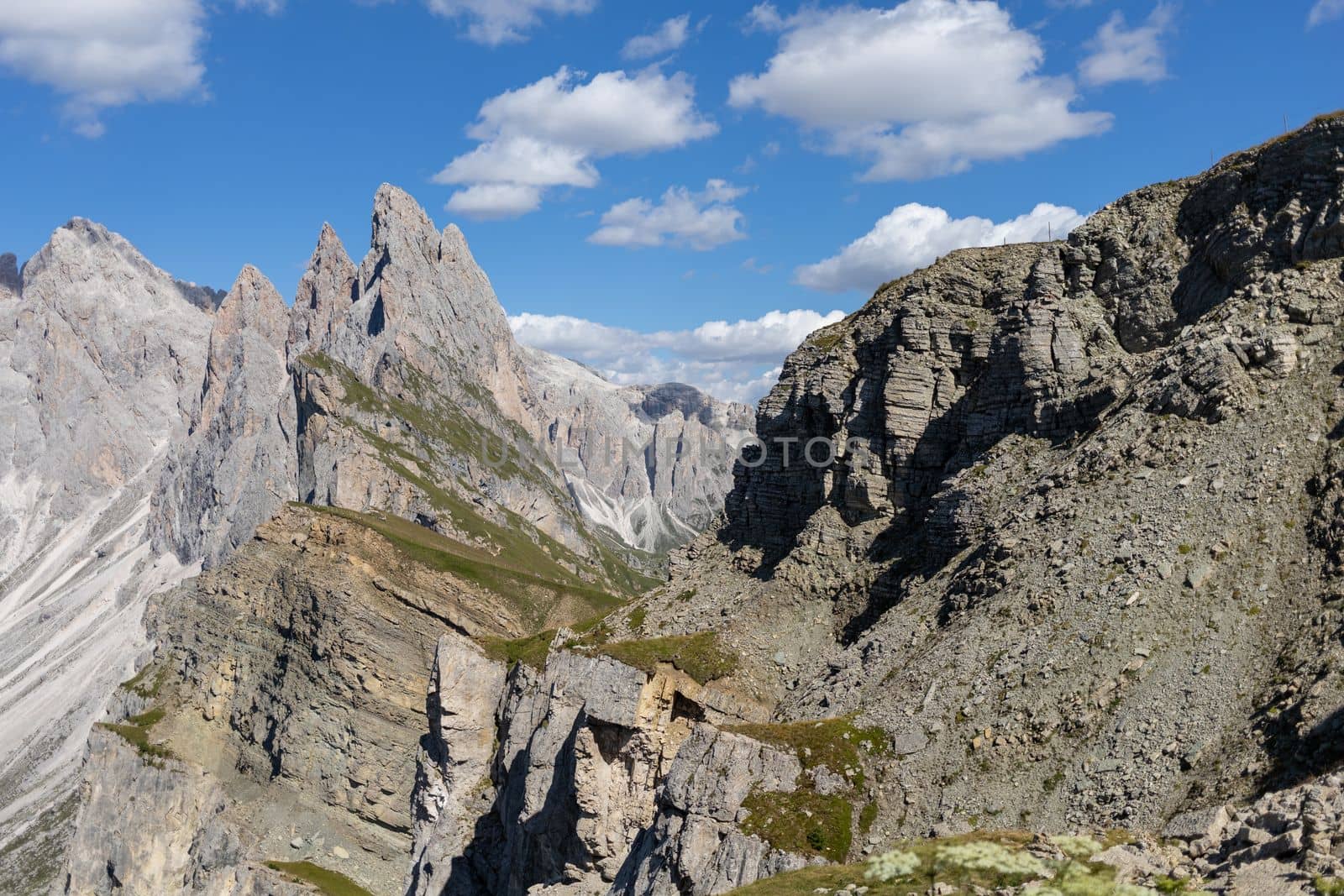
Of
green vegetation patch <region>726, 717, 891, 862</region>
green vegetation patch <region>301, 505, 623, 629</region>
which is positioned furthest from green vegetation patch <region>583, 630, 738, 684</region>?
green vegetation patch <region>301, 505, 623, 629</region>

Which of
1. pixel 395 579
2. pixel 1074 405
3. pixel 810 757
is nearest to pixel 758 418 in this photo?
pixel 1074 405

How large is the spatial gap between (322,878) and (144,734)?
141 ft

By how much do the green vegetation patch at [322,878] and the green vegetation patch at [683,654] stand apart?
7211cm

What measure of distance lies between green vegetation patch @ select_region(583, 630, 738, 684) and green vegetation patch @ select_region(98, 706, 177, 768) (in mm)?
103759

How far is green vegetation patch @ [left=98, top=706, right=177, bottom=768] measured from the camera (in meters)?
150

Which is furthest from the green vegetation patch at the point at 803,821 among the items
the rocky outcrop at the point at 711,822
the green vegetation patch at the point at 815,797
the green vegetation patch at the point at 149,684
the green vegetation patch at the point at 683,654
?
the green vegetation patch at the point at 149,684

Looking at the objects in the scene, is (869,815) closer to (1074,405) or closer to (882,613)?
(882,613)

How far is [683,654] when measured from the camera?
72.4m

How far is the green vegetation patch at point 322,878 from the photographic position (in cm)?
12680

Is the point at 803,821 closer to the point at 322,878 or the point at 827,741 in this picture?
the point at 827,741

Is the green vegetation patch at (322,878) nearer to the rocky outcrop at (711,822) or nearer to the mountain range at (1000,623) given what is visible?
the mountain range at (1000,623)

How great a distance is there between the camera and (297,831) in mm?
141500

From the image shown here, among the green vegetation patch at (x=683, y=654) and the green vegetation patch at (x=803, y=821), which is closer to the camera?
the green vegetation patch at (x=803, y=821)

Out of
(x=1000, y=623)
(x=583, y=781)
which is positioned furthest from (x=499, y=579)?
(x=1000, y=623)
